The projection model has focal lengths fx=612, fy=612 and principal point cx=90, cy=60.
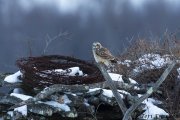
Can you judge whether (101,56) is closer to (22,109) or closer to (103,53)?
(103,53)

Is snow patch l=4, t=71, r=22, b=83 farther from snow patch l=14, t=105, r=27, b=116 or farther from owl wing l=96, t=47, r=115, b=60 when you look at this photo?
owl wing l=96, t=47, r=115, b=60

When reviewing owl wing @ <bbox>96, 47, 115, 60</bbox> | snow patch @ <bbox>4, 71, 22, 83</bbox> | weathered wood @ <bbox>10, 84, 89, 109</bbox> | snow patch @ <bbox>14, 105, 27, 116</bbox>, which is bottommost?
snow patch @ <bbox>14, 105, 27, 116</bbox>

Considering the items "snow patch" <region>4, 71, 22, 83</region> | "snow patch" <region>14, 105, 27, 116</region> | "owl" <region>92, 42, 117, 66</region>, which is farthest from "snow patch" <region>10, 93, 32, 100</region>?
"owl" <region>92, 42, 117, 66</region>

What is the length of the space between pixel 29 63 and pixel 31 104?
146cm

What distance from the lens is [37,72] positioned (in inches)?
447

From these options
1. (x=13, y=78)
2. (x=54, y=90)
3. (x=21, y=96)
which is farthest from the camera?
(x=13, y=78)

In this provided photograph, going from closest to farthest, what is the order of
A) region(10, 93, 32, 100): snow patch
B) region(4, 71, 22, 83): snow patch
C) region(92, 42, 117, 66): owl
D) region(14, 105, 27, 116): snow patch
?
region(92, 42, 117, 66): owl
region(14, 105, 27, 116): snow patch
region(10, 93, 32, 100): snow patch
region(4, 71, 22, 83): snow patch

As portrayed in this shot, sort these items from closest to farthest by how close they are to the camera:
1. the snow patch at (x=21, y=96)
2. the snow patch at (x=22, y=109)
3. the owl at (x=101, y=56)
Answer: the owl at (x=101, y=56) → the snow patch at (x=22, y=109) → the snow patch at (x=21, y=96)

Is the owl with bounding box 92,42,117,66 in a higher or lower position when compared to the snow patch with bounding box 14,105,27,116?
higher

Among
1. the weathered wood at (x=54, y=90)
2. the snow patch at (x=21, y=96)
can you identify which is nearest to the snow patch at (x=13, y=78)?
the snow patch at (x=21, y=96)

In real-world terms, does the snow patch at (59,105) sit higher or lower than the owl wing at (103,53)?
lower

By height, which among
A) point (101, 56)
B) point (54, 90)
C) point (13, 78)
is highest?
point (13, 78)

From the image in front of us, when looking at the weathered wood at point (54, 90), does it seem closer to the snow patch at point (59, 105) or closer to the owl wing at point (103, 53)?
the snow patch at point (59, 105)

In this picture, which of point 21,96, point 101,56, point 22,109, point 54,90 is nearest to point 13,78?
point 21,96
